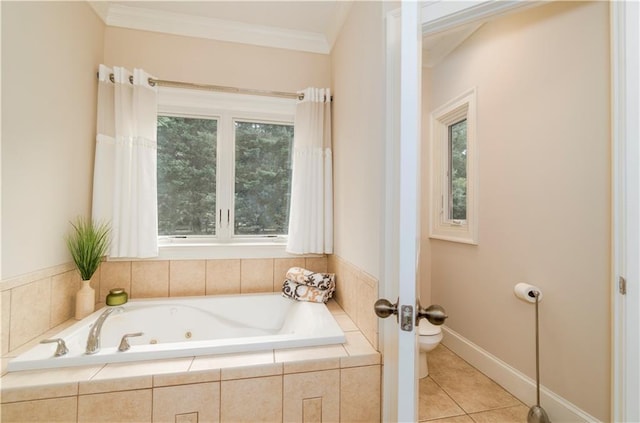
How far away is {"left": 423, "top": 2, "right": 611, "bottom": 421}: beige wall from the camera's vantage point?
53.6 inches

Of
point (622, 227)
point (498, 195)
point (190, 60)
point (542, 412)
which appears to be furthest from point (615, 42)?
point (190, 60)

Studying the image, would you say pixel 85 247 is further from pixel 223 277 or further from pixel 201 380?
pixel 201 380

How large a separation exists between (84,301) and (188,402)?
1.16 m

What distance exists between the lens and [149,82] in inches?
81.4

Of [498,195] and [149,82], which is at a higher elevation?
[149,82]

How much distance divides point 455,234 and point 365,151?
1.28 m

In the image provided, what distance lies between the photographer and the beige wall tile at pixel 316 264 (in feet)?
7.80

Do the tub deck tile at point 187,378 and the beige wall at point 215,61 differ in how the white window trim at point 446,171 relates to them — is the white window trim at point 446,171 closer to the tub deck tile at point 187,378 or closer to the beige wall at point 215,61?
the beige wall at point 215,61

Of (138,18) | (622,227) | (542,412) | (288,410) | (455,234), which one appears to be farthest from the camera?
(455,234)

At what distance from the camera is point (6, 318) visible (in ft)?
4.53

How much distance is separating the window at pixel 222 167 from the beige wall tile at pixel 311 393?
4.20ft

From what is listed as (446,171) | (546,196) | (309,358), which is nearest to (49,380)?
(309,358)

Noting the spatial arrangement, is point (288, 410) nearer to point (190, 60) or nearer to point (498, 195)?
point (498, 195)

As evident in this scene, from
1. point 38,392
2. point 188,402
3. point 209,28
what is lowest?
point 188,402
